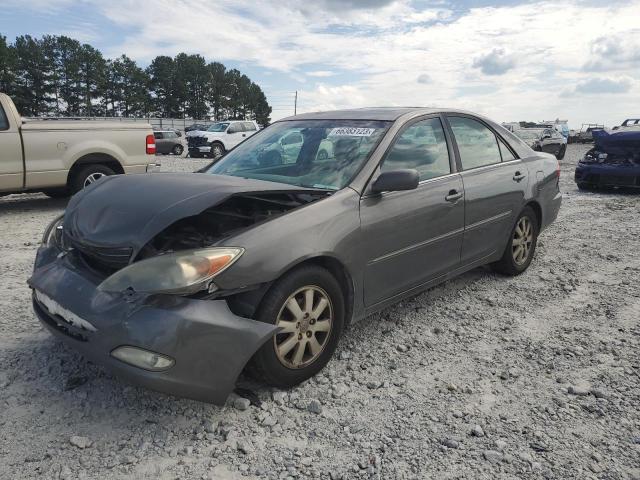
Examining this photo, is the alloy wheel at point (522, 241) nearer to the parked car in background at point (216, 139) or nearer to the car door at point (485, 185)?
the car door at point (485, 185)

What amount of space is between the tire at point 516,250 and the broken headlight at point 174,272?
10.1ft

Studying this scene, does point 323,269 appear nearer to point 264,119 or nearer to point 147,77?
point 147,77

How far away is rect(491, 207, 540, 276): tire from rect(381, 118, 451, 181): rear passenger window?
1.22 m

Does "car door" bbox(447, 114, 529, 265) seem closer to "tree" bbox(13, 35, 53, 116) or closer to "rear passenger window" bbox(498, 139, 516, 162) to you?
"rear passenger window" bbox(498, 139, 516, 162)

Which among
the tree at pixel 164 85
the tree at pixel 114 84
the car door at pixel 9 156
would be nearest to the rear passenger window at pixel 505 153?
the car door at pixel 9 156

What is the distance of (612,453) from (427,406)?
86 cm

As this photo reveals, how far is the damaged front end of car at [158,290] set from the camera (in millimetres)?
2230

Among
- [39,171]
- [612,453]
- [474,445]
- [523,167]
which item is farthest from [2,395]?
[39,171]

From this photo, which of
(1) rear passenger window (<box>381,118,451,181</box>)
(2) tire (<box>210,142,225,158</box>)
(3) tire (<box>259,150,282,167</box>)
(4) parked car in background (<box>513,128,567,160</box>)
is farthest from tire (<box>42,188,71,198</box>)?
(4) parked car in background (<box>513,128,567,160</box>)

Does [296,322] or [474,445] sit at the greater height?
[296,322]

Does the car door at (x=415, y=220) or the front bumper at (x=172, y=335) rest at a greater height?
the car door at (x=415, y=220)

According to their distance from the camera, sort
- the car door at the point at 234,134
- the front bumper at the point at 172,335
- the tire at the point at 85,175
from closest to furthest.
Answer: the front bumper at the point at 172,335
the tire at the point at 85,175
the car door at the point at 234,134

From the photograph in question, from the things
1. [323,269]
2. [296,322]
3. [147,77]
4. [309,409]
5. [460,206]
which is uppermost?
[147,77]

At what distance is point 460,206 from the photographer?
12.3 feet
